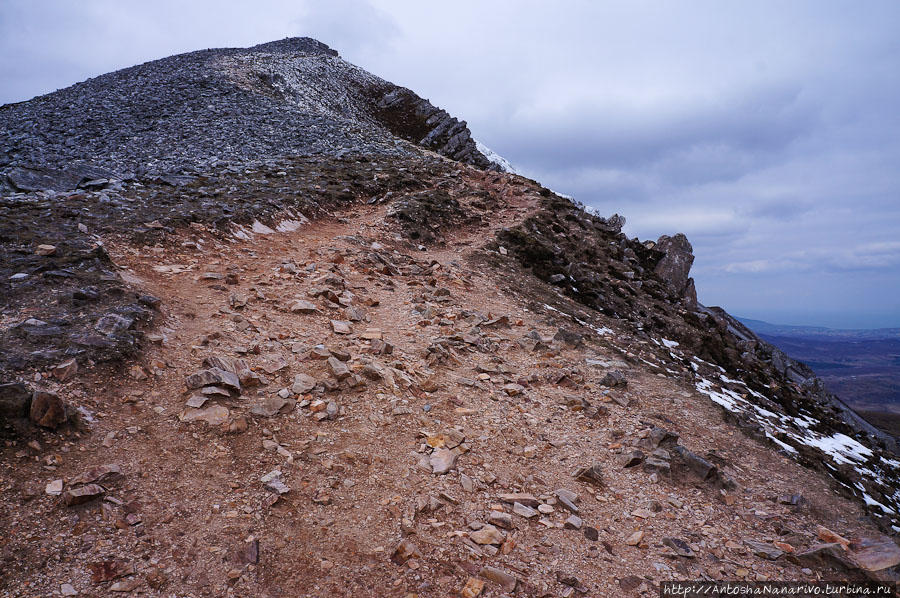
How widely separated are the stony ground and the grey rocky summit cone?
11.8 meters

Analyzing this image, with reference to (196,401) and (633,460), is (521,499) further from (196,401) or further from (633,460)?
(196,401)

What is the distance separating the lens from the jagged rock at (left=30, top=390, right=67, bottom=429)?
206 inches

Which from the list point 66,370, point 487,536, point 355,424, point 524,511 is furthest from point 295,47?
point 487,536

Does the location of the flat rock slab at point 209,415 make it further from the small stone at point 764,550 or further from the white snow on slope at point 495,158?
the white snow on slope at point 495,158

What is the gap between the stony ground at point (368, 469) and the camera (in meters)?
4.63

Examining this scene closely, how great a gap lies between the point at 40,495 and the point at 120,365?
2.32 metres

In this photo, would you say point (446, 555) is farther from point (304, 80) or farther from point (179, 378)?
point (304, 80)

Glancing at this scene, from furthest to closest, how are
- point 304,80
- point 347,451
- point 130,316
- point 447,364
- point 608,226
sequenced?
point 304,80, point 608,226, point 447,364, point 130,316, point 347,451

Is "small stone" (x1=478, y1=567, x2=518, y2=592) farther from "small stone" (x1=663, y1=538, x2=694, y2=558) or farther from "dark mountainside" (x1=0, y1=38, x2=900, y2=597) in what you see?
"small stone" (x1=663, y1=538, x2=694, y2=558)

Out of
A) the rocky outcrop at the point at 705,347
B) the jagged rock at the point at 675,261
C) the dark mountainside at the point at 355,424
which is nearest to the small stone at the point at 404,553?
the dark mountainside at the point at 355,424

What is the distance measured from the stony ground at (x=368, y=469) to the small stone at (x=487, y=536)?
27 millimetres

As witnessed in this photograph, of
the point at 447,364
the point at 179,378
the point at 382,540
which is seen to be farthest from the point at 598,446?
the point at 179,378

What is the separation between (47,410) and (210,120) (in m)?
26.9

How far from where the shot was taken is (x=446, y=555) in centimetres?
510
